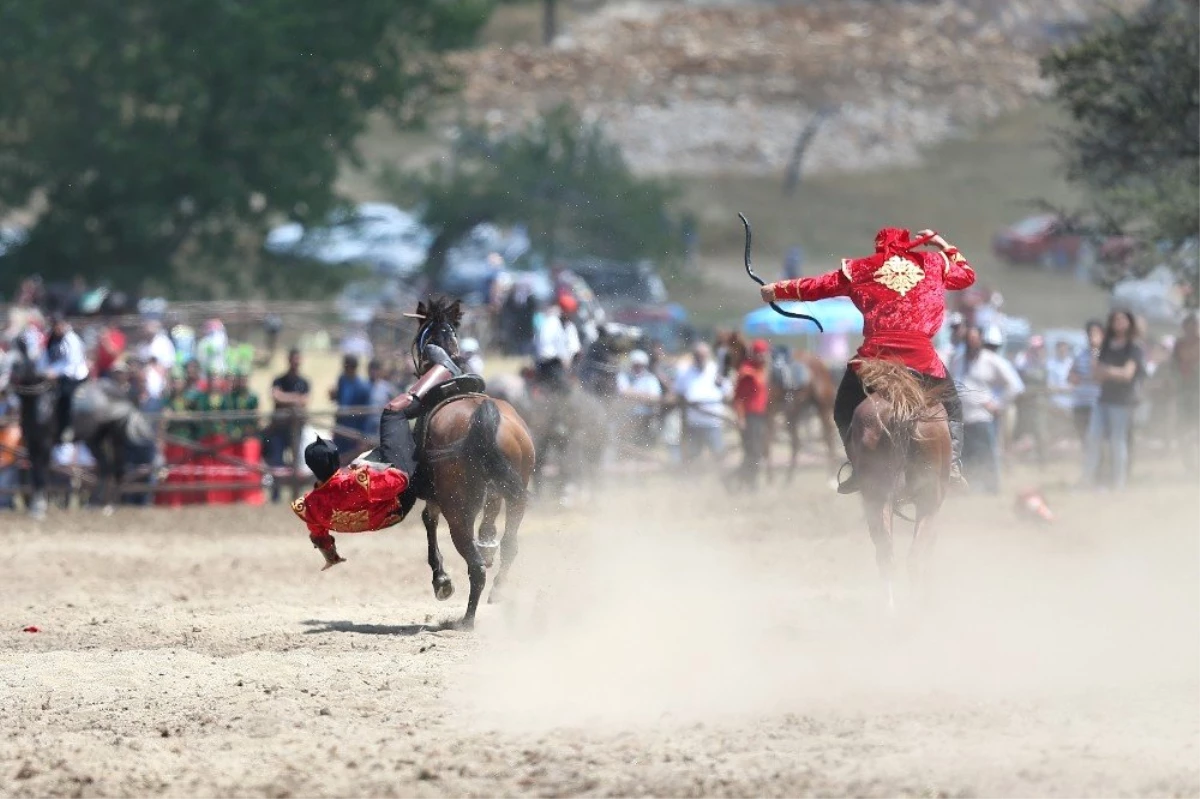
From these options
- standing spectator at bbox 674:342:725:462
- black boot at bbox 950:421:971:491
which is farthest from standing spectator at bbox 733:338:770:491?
black boot at bbox 950:421:971:491

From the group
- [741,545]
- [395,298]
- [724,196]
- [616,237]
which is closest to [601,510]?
[741,545]

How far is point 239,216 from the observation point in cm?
4388

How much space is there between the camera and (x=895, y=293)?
1222cm

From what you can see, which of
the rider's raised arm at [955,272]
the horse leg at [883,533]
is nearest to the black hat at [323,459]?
the horse leg at [883,533]

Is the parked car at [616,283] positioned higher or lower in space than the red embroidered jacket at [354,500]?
higher

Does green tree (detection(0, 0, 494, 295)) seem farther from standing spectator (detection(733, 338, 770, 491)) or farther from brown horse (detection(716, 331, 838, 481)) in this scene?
standing spectator (detection(733, 338, 770, 491))

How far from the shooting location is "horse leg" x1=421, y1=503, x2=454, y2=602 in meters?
12.4

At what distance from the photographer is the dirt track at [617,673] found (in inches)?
332

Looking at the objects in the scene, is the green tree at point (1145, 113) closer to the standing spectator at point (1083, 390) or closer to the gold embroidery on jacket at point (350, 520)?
the standing spectator at point (1083, 390)

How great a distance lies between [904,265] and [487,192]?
107 feet

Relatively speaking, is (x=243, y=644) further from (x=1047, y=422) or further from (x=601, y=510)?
(x=1047, y=422)

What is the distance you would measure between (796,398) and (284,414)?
655cm

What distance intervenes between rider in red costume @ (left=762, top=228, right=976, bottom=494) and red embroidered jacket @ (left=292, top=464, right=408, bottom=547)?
2644 millimetres

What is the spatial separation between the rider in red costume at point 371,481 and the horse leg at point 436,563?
17.9 inches
